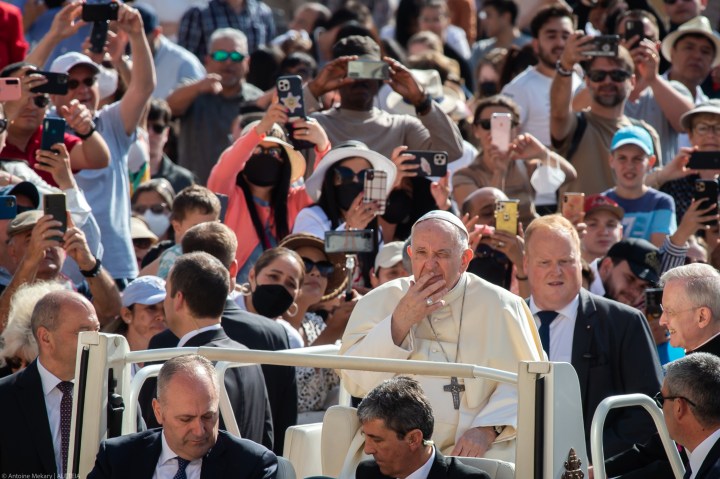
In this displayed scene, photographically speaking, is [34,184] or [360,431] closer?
[360,431]

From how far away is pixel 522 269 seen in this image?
8445mm

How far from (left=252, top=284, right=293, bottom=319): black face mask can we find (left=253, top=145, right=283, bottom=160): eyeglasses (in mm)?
1711

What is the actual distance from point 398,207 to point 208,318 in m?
2.94

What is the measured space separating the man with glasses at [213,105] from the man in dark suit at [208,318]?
594 cm

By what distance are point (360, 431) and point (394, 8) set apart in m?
13.0

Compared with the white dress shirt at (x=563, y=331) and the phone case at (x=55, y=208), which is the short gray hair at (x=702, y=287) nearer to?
the white dress shirt at (x=563, y=331)

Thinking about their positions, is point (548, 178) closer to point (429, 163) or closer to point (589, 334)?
point (429, 163)

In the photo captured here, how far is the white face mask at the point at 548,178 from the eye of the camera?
32.7 feet

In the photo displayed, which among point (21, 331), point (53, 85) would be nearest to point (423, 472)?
point (21, 331)

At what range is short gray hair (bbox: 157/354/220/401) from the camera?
5363 millimetres

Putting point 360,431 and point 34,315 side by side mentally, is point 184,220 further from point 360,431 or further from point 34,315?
point 360,431

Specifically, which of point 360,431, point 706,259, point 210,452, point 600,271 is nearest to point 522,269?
point 600,271

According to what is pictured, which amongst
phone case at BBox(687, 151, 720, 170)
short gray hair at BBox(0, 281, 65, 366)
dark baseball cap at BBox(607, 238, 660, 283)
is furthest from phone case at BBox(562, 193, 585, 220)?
short gray hair at BBox(0, 281, 65, 366)

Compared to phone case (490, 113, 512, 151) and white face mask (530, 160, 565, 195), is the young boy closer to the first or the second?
white face mask (530, 160, 565, 195)
